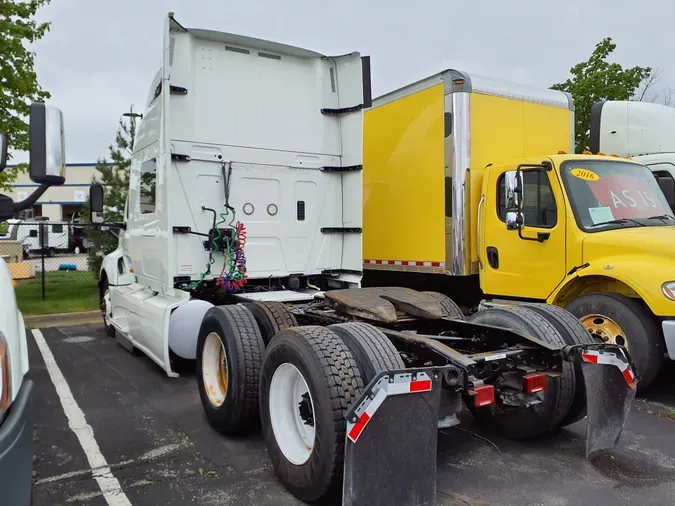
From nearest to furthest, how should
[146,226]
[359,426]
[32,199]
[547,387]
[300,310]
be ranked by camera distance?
[359,426]
[32,199]
[547,387]
[300,310]
[146,226]

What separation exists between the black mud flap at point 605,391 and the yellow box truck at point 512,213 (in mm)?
1059

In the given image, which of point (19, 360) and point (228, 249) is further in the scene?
point (228, 249)

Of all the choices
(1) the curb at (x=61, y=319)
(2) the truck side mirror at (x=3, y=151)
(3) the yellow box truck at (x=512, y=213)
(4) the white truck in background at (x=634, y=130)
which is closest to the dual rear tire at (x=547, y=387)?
(3) the yellow box truck at (x=512, y=213)

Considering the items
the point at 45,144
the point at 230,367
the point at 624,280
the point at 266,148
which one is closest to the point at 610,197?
the point at 624,280

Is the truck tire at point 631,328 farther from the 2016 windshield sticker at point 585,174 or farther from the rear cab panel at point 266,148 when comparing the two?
the rear cab panel at point 266,148

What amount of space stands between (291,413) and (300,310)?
56.6 inches

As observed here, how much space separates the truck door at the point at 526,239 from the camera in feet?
20.6

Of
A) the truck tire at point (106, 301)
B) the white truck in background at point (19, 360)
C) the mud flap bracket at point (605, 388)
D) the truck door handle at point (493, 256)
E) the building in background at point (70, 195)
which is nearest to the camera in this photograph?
the white truck in background at point (19, 360)

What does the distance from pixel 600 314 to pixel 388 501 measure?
146 inches

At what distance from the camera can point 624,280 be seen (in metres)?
5.48

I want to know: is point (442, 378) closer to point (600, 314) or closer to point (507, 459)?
point (507, 459)

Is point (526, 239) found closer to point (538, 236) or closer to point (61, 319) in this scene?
point (538, 236)

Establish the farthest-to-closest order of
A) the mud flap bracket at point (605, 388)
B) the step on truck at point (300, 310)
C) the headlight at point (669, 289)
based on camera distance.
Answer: the headlight at point (669, 289) → the mud flap bracket at point (605, 388) → the step on truck at point (300, 310)

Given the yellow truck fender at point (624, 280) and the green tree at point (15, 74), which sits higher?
the green tree at point (15, 74)
